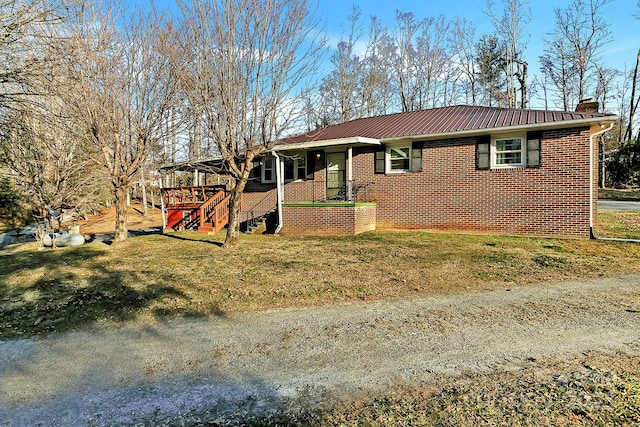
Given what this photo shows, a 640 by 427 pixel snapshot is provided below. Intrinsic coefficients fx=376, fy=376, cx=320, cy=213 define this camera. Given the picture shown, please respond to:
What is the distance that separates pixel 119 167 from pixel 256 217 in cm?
645

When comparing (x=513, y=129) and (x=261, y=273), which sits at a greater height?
(x=513, y=129)

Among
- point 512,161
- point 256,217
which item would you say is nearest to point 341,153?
point 256,217

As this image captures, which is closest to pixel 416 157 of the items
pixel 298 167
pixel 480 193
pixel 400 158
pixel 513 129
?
pixel 400 158

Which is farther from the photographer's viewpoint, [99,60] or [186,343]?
[99,60]

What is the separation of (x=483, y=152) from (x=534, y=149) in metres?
1.33

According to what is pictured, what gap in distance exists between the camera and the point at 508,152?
1112 centimetres

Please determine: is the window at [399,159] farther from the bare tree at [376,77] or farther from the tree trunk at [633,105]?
the tree trunk at [633,105]

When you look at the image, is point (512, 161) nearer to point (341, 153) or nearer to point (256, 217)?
point (341, 153)

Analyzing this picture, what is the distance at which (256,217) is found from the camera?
15258mm

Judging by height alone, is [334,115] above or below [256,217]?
above

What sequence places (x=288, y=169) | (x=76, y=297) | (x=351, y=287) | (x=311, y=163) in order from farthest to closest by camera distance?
(x=288, y=169)
(x=311, y=163)
(x=351, y=287)
(x=76, y=297)

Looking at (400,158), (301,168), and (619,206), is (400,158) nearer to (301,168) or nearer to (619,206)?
(301,168)

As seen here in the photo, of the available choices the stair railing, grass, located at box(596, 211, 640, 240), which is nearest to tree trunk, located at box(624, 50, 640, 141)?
grass, located at box(596, 211, 640, 240)

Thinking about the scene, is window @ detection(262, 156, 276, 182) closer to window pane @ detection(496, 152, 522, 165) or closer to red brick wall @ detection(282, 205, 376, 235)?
red brick wall @ detection(282, 205, 376, 235)
